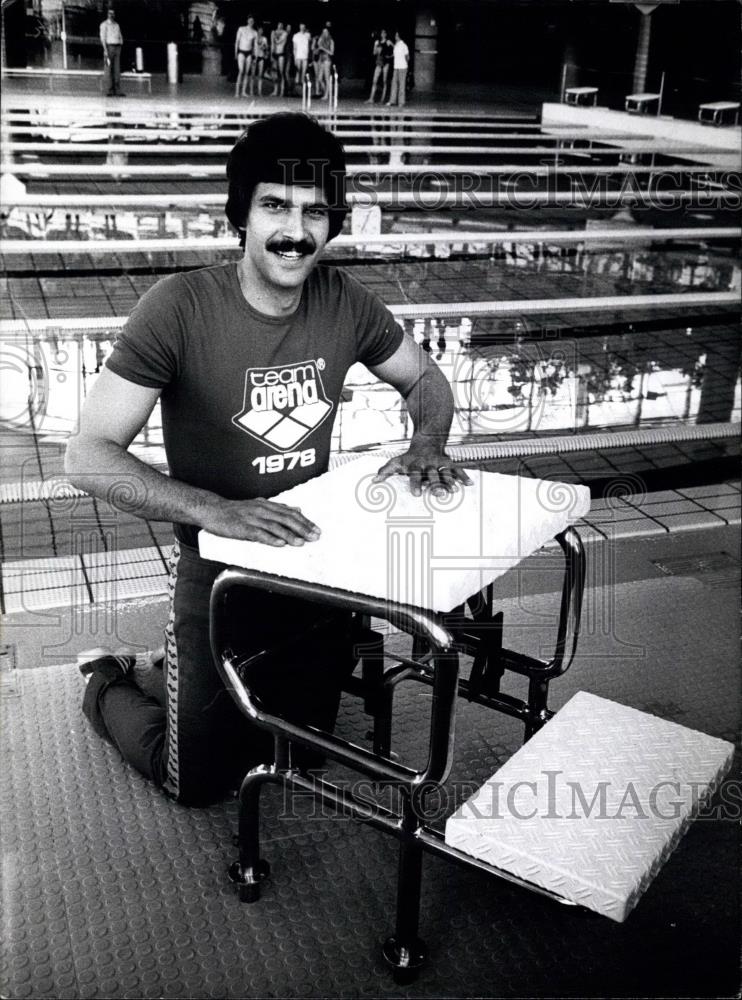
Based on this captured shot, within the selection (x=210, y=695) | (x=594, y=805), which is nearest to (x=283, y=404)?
(x=210, y=695)

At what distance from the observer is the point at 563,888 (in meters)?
1.22

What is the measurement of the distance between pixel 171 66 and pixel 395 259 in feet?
15.6

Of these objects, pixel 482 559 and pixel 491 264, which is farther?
pixel 491 264

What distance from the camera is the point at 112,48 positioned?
8797mm

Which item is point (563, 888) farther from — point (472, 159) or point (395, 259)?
point (472, 159)

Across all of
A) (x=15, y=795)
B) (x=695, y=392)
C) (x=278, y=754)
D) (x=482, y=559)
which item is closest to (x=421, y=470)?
(x=482, y=559)

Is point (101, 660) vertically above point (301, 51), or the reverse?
point (301, 51)

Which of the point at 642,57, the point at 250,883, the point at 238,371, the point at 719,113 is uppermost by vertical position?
the point at 642,57

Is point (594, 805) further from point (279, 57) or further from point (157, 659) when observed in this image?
point (279, 57)

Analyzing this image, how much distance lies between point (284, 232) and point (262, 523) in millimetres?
540

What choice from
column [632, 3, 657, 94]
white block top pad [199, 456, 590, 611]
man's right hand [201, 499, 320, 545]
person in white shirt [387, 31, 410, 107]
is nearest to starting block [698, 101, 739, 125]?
column [632, 3, 657, 94]

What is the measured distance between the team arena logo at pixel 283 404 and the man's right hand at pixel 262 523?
1.08 feet

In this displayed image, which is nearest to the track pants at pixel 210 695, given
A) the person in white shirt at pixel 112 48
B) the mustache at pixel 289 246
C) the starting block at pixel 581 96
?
the mustache at pixel 289 246

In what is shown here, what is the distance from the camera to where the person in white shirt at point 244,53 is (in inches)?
320
